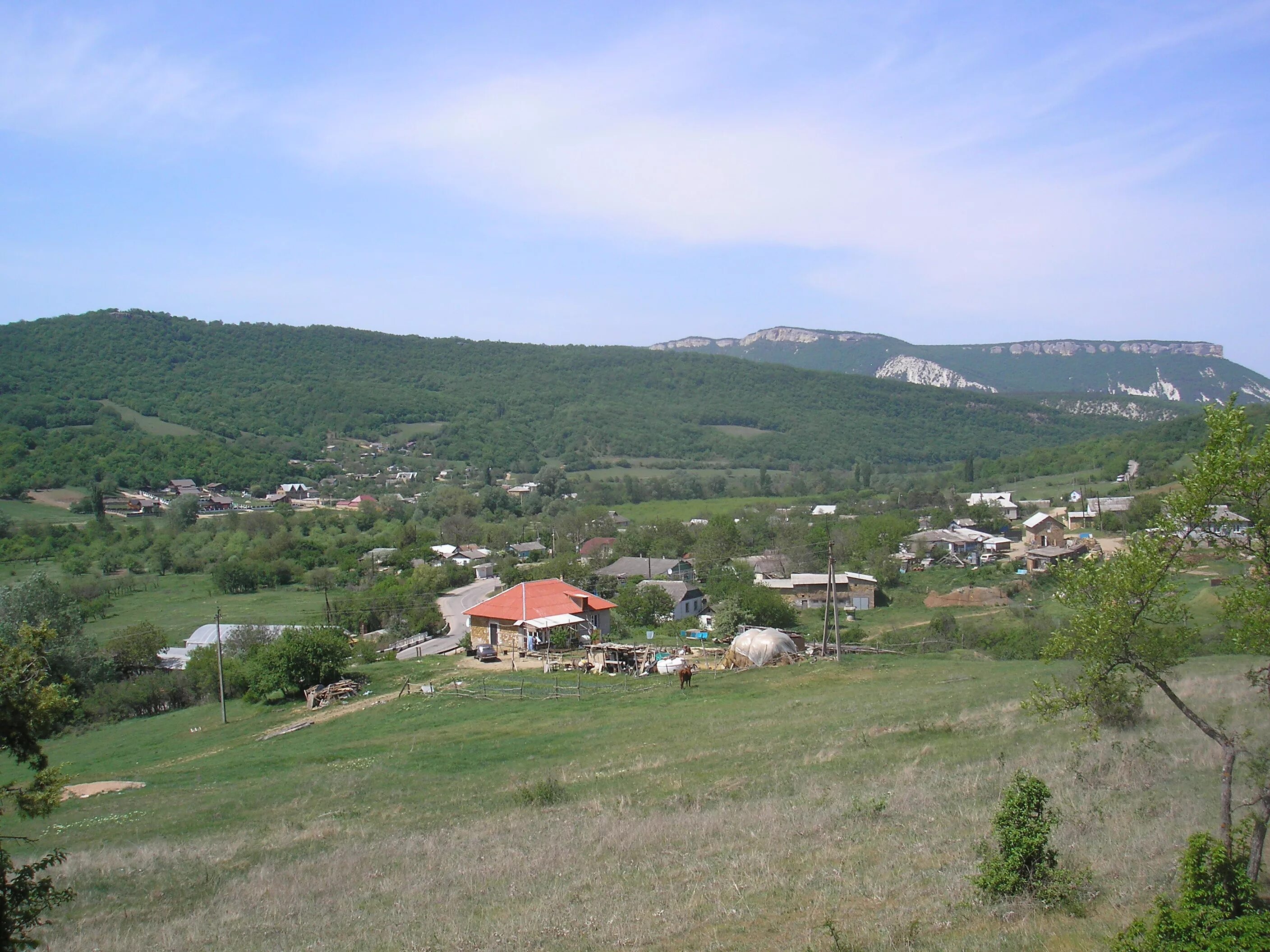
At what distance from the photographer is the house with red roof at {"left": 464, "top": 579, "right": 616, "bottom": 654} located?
38.3 meters

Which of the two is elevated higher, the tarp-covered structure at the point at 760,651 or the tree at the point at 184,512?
the tree at the point at 184,512

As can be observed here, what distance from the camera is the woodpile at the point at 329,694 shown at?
3183 centimetres

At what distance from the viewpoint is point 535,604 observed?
40094 millimetres

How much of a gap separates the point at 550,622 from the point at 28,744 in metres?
31.9

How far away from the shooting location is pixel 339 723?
27.5 metres

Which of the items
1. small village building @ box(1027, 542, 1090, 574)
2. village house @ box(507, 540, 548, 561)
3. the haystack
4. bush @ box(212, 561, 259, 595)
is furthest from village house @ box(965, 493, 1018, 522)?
bush @ box(212, 561, 259, 595)

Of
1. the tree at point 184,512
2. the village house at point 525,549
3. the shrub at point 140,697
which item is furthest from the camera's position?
the tree at point 184,512

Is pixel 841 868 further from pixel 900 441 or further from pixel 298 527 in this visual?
pixel 900 441

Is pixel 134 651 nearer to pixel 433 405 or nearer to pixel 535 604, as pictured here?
pixel 535 604

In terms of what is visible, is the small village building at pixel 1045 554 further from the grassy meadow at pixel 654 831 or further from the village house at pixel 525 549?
the village house at pixel 525 549

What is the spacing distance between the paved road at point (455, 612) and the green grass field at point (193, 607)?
25.7 feet

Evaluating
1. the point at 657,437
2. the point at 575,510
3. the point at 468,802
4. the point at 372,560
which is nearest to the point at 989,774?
the point at 468,802

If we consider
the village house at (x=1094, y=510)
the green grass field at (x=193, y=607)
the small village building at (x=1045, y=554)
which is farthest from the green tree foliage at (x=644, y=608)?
the village house at (x=1094, y=510)

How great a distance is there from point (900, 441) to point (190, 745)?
15717 cm
